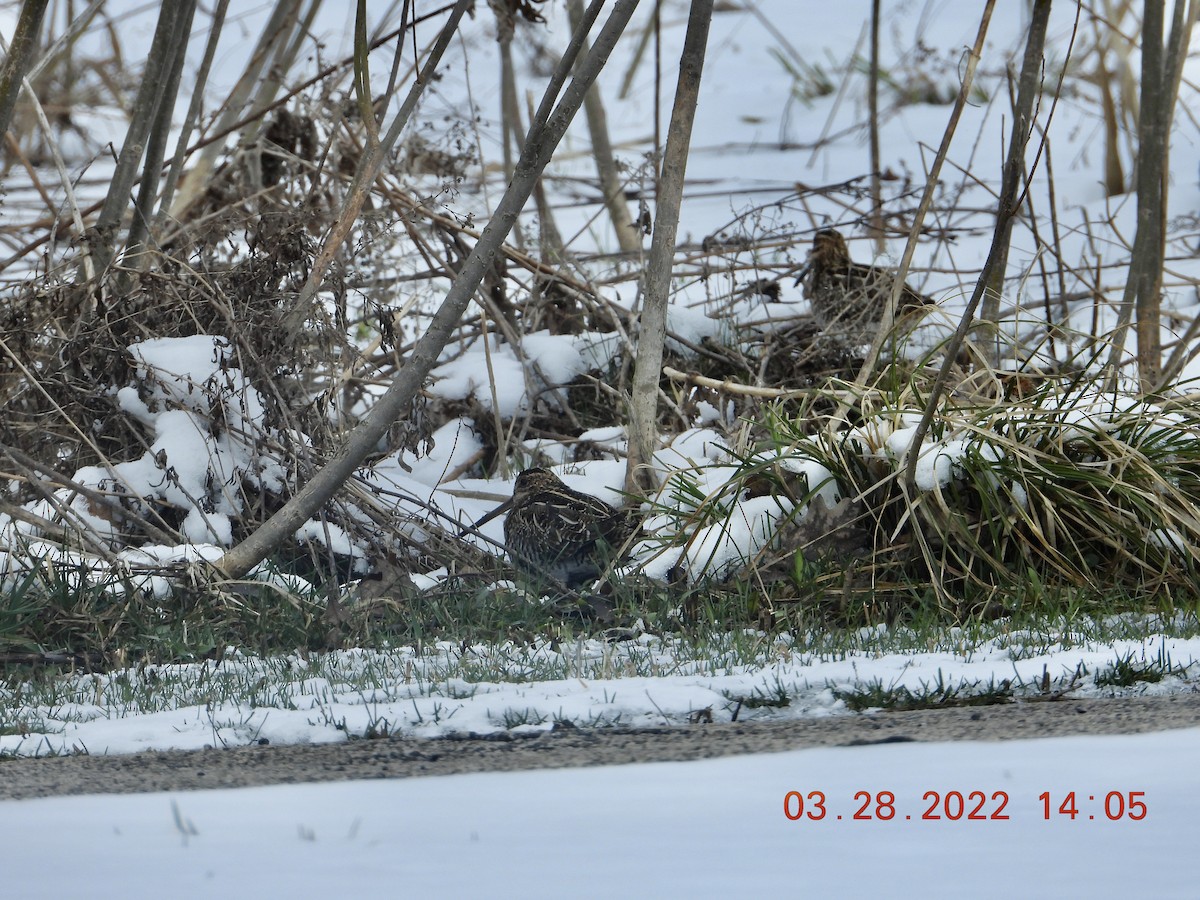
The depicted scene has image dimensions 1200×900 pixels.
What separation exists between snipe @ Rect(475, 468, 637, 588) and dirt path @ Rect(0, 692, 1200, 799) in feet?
5.16

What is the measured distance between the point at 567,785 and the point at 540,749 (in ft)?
1.12

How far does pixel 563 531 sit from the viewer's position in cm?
470

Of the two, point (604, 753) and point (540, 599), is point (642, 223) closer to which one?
point (540, 599)

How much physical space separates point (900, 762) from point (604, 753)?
0.60 meters

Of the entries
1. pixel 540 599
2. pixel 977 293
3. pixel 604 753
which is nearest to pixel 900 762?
pixel 604 753

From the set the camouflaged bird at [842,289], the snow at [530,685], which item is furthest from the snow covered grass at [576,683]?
the camouflaged bird at [842,289]

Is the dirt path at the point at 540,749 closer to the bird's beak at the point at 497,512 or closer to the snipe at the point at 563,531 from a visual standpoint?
the snipe at the point at 563,531

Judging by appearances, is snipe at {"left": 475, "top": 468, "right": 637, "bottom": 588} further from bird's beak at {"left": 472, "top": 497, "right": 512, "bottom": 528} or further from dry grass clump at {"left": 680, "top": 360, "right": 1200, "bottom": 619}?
dry grass clump at {"left": 680, "top": 360, "right": 1200, "bottom": 619}

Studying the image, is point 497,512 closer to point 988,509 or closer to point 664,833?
point 988,509

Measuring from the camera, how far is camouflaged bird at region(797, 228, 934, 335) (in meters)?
6.42

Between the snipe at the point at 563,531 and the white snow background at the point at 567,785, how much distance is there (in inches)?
12.0

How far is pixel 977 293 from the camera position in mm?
3775
